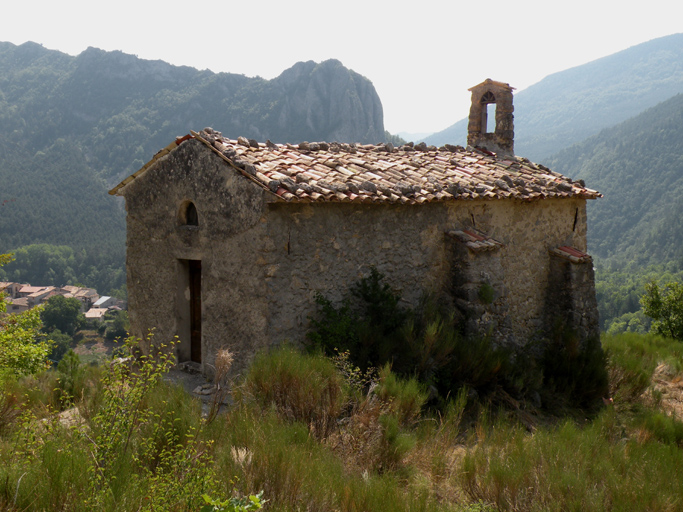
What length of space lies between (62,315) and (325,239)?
37875mm

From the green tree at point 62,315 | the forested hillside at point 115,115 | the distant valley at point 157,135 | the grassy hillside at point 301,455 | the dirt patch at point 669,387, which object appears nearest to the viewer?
the grassy hillside at point 301,455

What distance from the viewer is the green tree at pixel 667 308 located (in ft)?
42.8

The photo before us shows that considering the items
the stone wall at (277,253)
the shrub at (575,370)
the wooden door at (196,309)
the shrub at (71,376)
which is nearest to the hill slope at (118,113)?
the shrub at (71,376)

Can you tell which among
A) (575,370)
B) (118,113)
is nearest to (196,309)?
(575,370)

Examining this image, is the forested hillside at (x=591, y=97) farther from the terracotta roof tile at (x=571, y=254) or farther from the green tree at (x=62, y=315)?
the terracotta roof tile at (x=571, y=254)

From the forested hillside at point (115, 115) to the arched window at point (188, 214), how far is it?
5041 centimetres

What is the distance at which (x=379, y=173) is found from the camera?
8094 millimetres

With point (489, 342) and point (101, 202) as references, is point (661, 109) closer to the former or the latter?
point (101, 202)

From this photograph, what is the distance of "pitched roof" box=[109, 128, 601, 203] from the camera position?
6715mm

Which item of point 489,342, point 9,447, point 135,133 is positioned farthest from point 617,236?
point 9,447

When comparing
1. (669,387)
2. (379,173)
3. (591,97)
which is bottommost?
(669,387)

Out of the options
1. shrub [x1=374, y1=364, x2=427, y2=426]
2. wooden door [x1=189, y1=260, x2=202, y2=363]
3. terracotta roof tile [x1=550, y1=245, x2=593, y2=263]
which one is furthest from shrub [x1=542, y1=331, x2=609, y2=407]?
wooden door [x1=189, y1=260, x2=202, y2=363]

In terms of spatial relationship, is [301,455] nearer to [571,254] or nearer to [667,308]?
[571,254]

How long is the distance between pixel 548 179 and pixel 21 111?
79392 millimetres
